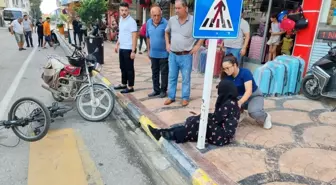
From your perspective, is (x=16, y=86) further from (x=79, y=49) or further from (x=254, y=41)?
(x=254, y=41)

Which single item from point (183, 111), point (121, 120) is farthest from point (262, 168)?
point (121, 120)

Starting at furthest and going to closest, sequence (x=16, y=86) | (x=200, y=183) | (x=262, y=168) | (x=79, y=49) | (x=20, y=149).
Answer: (x=16, y=86)
(x=79, y=49)
(x=20, y=149)
(x=262, y=168)
(x=200, y=183)

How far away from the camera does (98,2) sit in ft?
59.5

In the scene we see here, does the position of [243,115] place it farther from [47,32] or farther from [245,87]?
[47,32]

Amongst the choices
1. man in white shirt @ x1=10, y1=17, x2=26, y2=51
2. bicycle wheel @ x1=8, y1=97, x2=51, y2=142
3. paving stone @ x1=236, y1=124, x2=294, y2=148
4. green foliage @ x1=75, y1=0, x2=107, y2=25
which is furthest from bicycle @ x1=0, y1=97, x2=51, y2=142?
green foliage @ x1=75, y1=0, x2=107, y2=25

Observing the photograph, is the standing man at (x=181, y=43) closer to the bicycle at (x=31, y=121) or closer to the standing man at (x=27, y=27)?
the bicycle at (x=31, y=121)

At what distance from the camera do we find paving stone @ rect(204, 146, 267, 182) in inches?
113

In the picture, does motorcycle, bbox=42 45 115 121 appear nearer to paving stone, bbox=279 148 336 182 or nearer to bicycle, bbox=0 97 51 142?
bicycle, bbox=0 97 51 142

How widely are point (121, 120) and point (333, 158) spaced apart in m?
3.18

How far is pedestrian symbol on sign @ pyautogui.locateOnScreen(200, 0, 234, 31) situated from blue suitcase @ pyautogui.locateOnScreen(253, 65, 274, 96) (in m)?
2.95

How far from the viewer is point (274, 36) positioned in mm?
6637

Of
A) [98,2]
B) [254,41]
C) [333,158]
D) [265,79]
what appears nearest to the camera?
[333,158]

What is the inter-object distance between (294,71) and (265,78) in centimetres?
68

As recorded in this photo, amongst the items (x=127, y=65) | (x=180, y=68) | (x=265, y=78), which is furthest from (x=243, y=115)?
(x=127, y=65)
